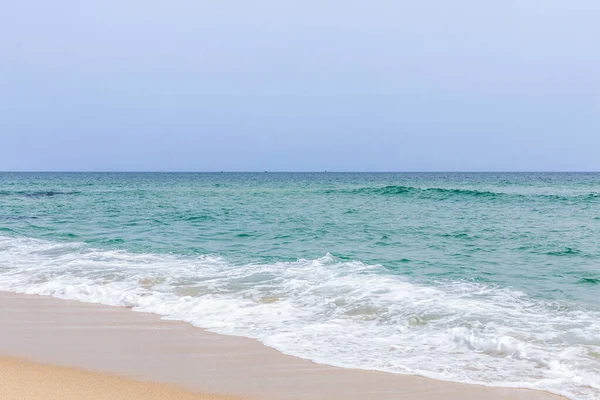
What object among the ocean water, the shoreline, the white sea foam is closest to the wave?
the ocean water

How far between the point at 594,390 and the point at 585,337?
1536mm

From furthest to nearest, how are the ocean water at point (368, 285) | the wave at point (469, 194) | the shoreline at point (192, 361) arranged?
the wave at point (469, 194) → the ocean water at point (368, 285) → the shoreline at point (192, 361)

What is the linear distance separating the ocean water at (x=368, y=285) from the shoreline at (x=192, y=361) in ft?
0.84

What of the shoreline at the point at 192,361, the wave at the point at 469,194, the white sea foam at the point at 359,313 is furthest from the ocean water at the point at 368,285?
the wave at the point at 469,194

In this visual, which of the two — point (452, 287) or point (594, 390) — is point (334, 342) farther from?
point (452, 287)

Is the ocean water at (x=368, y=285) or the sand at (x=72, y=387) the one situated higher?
the sand at (x=72, y=387)

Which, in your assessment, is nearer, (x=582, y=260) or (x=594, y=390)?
(x=594, y=390)

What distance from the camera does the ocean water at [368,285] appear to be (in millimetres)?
4922

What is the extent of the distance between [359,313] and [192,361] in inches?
95.9

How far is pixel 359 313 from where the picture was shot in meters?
6.48

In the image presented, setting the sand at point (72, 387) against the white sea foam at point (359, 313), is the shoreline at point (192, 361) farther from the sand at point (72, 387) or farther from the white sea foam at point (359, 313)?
the white sea foam at point (359, 313)

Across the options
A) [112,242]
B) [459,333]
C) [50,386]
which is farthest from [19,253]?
[459,333]

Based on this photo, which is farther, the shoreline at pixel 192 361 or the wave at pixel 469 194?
the wave at pixel 469 194

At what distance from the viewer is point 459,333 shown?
17.9 ft
